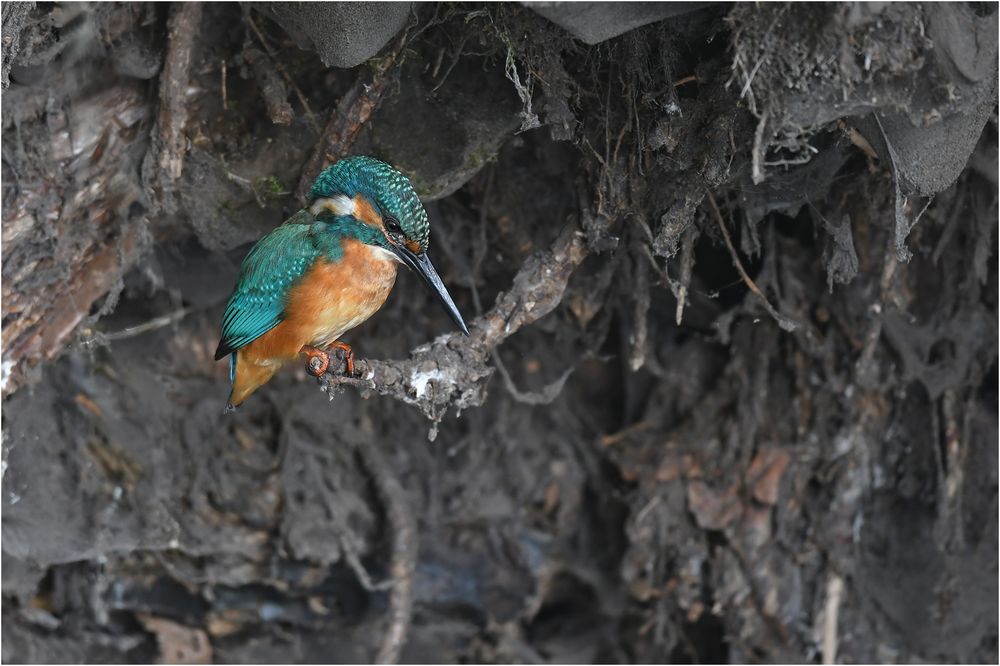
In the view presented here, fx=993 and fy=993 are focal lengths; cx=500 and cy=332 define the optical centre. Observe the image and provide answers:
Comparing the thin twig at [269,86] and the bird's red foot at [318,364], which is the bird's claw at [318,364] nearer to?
the bird's red foot at [318,364]

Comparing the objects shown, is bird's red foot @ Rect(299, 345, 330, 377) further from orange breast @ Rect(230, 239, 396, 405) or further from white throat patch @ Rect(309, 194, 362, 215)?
white throat patch @ Rect(309, 194, 362, 215)

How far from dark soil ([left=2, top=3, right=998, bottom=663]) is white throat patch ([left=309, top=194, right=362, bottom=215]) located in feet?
0.69

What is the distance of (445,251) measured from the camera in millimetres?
3271

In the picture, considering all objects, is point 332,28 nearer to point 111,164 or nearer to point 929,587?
point 111,164

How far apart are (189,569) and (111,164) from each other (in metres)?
1.64

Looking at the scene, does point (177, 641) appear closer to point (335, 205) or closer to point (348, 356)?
point (348, 356)

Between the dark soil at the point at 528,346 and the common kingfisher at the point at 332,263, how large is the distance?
0.62ft

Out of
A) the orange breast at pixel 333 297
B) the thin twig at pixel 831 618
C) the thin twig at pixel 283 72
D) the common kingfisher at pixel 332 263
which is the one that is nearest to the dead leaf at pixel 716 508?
the thin twig at pixel 831 618

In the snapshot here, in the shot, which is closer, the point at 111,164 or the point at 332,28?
the point at 332,28

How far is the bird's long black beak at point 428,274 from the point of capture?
243cm

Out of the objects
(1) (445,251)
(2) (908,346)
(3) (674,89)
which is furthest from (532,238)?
(2) (908,346)

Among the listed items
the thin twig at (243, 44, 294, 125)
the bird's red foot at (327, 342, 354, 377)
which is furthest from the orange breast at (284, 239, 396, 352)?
the thin twig at (243, 44, 294, 125)

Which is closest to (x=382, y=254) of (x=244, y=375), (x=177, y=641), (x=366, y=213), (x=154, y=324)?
(x=366, y=213)

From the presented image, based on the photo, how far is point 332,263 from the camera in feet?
8.12
